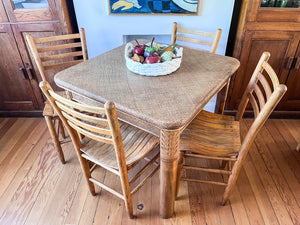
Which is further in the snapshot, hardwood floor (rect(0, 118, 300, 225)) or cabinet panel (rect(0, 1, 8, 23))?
cabinet panel (rect(0, 1, 8, 23))

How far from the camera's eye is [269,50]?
1.88 m

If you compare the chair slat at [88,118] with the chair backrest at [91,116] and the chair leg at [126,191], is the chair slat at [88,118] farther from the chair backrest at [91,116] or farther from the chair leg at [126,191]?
the chair leg at [126,191]

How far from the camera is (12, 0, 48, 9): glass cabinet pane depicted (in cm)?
178

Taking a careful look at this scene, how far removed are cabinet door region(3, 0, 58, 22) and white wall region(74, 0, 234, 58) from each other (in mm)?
226

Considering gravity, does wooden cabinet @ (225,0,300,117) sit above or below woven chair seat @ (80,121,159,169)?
above

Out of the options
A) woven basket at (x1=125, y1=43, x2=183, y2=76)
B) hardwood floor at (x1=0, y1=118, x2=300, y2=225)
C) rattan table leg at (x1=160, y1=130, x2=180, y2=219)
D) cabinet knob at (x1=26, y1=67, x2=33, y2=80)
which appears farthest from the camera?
cabinet knob at (x1=26, y1=67, x2=33, y2=80)

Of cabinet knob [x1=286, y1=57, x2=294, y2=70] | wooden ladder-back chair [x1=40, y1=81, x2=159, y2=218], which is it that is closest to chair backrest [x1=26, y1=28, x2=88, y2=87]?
wooden ladder-back chair [x1=40, y1=81, x2=159, y2=218]

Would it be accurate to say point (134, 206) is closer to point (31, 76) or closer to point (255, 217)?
point (255, 217)

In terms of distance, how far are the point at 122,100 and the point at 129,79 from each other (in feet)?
0.76

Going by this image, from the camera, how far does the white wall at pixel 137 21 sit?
1876mm

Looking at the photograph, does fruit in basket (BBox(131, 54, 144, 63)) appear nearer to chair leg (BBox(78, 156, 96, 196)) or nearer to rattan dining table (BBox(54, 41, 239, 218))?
rattan dining table (BBox(54, 41, 239, 218))

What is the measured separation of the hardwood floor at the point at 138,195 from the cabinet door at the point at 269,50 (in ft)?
2.15

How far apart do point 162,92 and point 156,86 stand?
0.24 feet

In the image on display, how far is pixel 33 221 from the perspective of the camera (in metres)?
1.44
